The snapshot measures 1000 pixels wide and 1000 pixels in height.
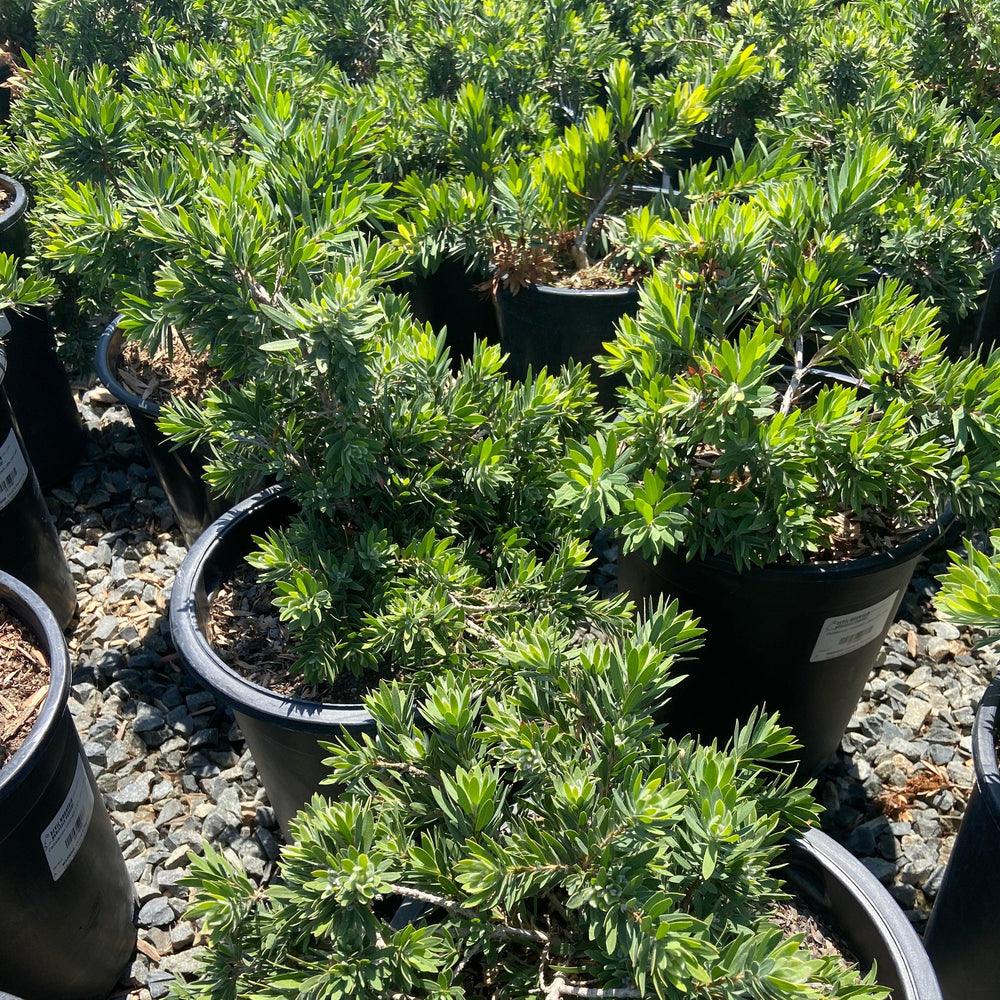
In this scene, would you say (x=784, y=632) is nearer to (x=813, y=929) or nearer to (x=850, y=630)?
(x=850, y=630)

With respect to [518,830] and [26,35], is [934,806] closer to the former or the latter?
[518,830]

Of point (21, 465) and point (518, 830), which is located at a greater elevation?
point (518, 830)

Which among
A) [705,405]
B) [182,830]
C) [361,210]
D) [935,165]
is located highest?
[935,165]

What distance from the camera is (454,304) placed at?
3.72m

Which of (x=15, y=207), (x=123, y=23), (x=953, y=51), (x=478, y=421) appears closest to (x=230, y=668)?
(x=478, y=421)

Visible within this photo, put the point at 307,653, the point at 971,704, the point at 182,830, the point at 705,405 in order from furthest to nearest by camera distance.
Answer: the point at 971,704 → the point at 182,830 → the point at 307,653 → the point at 705,405

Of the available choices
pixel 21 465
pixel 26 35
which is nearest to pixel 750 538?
pixel 21 465

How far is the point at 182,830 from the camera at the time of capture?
2.42 metres

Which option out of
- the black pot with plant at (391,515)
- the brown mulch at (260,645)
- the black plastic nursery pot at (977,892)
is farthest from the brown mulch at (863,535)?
the brown mulch at (260,645)

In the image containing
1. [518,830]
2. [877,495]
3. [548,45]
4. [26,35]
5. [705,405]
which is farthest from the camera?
[26,35]

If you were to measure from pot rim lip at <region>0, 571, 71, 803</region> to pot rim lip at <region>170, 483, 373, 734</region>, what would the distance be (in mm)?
236

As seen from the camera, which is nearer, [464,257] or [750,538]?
[750,538]

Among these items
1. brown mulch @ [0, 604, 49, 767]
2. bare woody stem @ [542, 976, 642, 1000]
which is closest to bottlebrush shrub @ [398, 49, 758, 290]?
brown mulch @ [0, 604, 49, 767]

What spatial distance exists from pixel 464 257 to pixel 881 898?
6.74 feet
